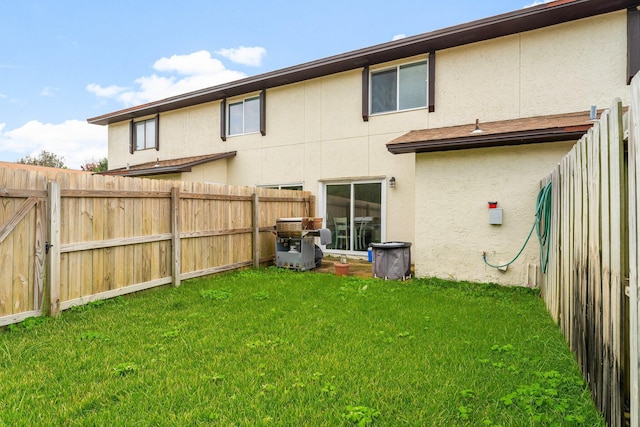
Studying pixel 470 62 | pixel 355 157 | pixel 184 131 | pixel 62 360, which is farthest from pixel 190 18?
pixel 62 360

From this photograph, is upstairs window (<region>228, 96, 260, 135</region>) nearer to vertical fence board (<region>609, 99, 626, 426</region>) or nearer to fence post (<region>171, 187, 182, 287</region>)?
fence post (<region>171, 187, 182, 287</region>)

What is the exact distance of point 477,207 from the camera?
6.57 meters

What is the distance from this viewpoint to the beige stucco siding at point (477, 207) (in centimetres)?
612

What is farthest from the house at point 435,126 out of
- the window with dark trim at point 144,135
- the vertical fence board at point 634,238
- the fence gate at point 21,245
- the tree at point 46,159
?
the tree at point 46,159

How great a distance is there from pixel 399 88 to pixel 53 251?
813 cm

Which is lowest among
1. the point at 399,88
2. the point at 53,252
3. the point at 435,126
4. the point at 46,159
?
the point at 53,252

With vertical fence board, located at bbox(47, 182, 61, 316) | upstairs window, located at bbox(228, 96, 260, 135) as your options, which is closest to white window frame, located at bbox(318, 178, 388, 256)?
upstairs window, located at bbox(228, 96, 260, 135)

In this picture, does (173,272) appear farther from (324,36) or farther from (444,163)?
(324,36)

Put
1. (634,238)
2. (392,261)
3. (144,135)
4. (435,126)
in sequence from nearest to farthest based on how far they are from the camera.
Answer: (634,238) → (392,261) → (435,126) → (144,135)

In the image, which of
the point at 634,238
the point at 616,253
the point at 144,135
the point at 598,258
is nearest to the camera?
the point at 634,238

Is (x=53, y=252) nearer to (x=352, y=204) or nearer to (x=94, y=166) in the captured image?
(x=352, y=204)

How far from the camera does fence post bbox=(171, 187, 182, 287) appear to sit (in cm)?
625

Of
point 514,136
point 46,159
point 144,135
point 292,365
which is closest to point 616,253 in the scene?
point 292,365

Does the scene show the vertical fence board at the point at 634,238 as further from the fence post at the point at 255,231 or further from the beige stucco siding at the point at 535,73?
the fence post at the point at 255,231
